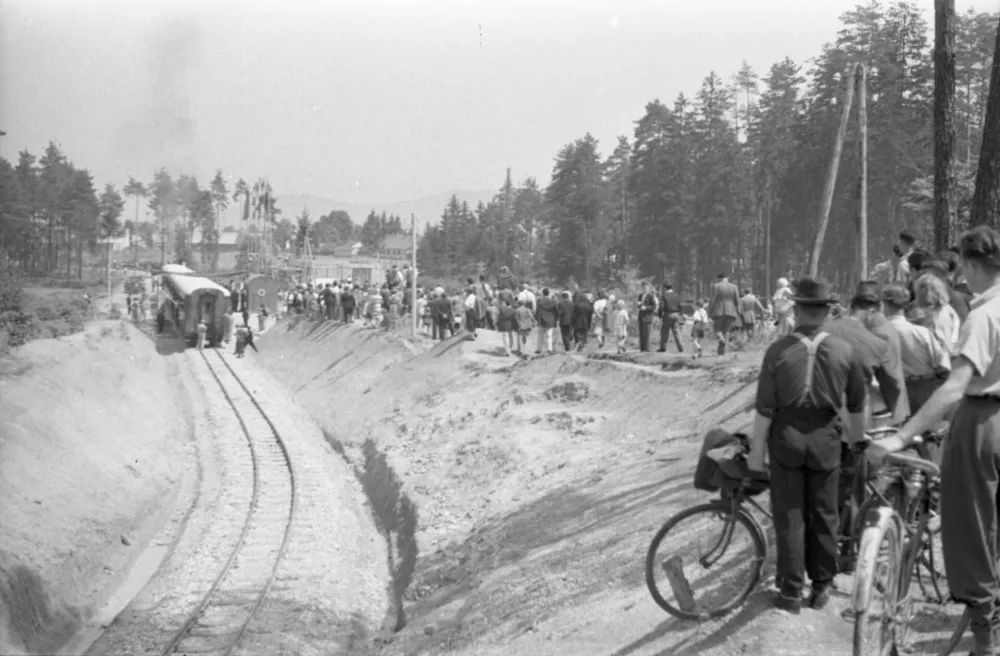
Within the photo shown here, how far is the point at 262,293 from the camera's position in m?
82.2

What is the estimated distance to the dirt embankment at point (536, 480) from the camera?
9305mm

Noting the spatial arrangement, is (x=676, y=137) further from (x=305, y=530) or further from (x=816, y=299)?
(x=816, y=299)

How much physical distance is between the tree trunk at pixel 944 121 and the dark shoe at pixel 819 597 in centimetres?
759

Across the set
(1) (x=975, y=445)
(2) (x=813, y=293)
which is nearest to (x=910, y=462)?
(1) (x=975, y=445)

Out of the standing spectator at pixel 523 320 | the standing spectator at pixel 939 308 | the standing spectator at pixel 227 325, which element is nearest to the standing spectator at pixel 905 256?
the standing spectator at pixel 939 308

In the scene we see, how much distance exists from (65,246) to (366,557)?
11320cm

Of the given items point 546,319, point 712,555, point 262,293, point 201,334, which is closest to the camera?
point 712,555

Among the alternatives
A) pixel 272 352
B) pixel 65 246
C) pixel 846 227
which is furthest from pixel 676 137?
pixel 65 246

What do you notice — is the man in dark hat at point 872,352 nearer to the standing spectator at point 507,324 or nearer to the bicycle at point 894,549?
the bicycle at point 894,549

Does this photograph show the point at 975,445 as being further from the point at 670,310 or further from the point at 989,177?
the point at 670,310

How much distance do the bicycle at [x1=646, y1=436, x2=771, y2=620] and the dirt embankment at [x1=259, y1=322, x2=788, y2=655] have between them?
0.25 meters

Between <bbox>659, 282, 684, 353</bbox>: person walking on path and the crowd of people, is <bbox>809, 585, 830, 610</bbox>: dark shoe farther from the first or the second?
<bbox>659, 282, 684, 353</bbox>: person walking on path

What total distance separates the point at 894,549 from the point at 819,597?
110cm

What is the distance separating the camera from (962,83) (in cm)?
4512
